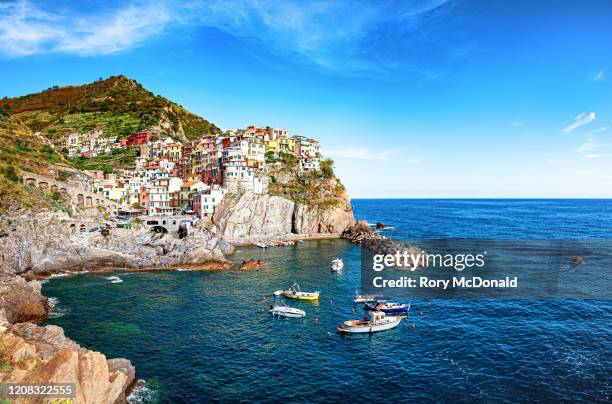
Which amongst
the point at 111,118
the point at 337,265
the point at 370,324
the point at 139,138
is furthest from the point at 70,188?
the point at 111,118

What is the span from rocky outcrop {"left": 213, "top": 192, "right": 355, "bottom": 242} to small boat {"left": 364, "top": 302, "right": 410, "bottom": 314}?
177ft

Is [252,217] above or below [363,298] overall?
above

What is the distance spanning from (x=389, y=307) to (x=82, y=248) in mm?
55663

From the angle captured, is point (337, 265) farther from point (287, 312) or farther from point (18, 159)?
point (18, 159)

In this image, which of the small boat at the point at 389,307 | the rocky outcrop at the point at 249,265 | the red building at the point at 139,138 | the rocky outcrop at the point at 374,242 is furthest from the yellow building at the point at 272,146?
the small boat at the point at 389,307

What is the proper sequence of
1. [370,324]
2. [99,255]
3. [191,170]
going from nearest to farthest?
[370,324] < [99,255] < [191,170]

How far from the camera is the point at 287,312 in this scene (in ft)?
149

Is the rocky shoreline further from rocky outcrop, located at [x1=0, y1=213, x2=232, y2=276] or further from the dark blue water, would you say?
the dark blue water

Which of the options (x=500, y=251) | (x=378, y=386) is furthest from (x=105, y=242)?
(x=500, y=251)

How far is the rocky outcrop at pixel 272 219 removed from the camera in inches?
3780

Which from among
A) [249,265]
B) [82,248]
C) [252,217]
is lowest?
[249,265]

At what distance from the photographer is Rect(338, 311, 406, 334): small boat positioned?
4031cm

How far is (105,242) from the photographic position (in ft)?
226

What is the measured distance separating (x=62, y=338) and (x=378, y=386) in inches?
1085
